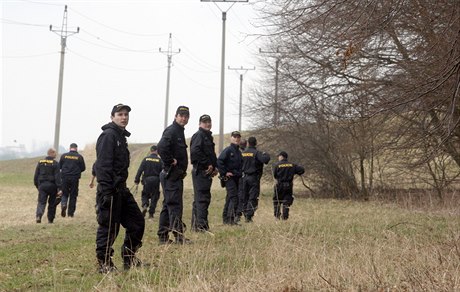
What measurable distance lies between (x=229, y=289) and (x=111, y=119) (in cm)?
283

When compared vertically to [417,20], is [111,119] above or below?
below

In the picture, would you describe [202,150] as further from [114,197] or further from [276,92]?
[276,92]

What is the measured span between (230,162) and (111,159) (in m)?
5.17

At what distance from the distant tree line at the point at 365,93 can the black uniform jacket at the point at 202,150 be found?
193 centimetres

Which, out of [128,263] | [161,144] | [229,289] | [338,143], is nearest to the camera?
[229,289]

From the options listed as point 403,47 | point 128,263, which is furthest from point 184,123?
point 403,47

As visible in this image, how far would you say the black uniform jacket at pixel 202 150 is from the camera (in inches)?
358

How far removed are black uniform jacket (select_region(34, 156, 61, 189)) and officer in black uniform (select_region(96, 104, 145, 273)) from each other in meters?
8.63

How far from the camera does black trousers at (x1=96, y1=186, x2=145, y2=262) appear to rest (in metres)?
6.25

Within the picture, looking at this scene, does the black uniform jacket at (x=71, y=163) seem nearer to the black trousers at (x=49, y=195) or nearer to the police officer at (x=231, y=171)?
the black trousers at (x=49, y=195)

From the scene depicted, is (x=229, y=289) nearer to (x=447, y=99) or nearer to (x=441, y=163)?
(x=447, y=99)

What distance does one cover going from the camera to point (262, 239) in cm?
775

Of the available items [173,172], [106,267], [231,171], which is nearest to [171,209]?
[173,172]

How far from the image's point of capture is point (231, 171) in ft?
37.3
